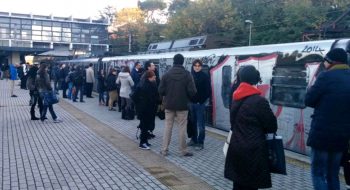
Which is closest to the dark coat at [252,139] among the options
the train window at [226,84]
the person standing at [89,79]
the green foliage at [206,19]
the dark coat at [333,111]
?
the dark coat at [333,111]

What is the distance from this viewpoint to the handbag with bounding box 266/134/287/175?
404cm

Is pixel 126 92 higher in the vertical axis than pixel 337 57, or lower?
lower

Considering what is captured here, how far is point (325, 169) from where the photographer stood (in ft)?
14.4

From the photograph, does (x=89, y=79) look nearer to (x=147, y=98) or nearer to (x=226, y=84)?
(x=226, y=84)

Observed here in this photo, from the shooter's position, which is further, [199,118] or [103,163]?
[199,118]

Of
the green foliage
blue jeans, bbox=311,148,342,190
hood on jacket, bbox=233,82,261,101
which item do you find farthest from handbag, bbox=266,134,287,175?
the green foliage

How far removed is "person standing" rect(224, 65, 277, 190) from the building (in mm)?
58434

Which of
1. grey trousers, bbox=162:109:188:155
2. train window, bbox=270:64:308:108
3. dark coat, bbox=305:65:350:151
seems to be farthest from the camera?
train window, bbox=270:64:308:108

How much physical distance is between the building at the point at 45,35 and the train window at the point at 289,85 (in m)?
54.3

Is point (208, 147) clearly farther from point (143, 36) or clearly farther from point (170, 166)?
→ point (143, 36)

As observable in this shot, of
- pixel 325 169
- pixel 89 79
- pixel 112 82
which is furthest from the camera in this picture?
pixel 89 79

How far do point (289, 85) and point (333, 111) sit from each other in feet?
13.7

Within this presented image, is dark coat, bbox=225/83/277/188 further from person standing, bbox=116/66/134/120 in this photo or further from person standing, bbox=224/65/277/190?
person standing, bbox=116/66/134/120

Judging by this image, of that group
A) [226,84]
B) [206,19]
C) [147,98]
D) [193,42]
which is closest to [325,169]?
[147,98]
